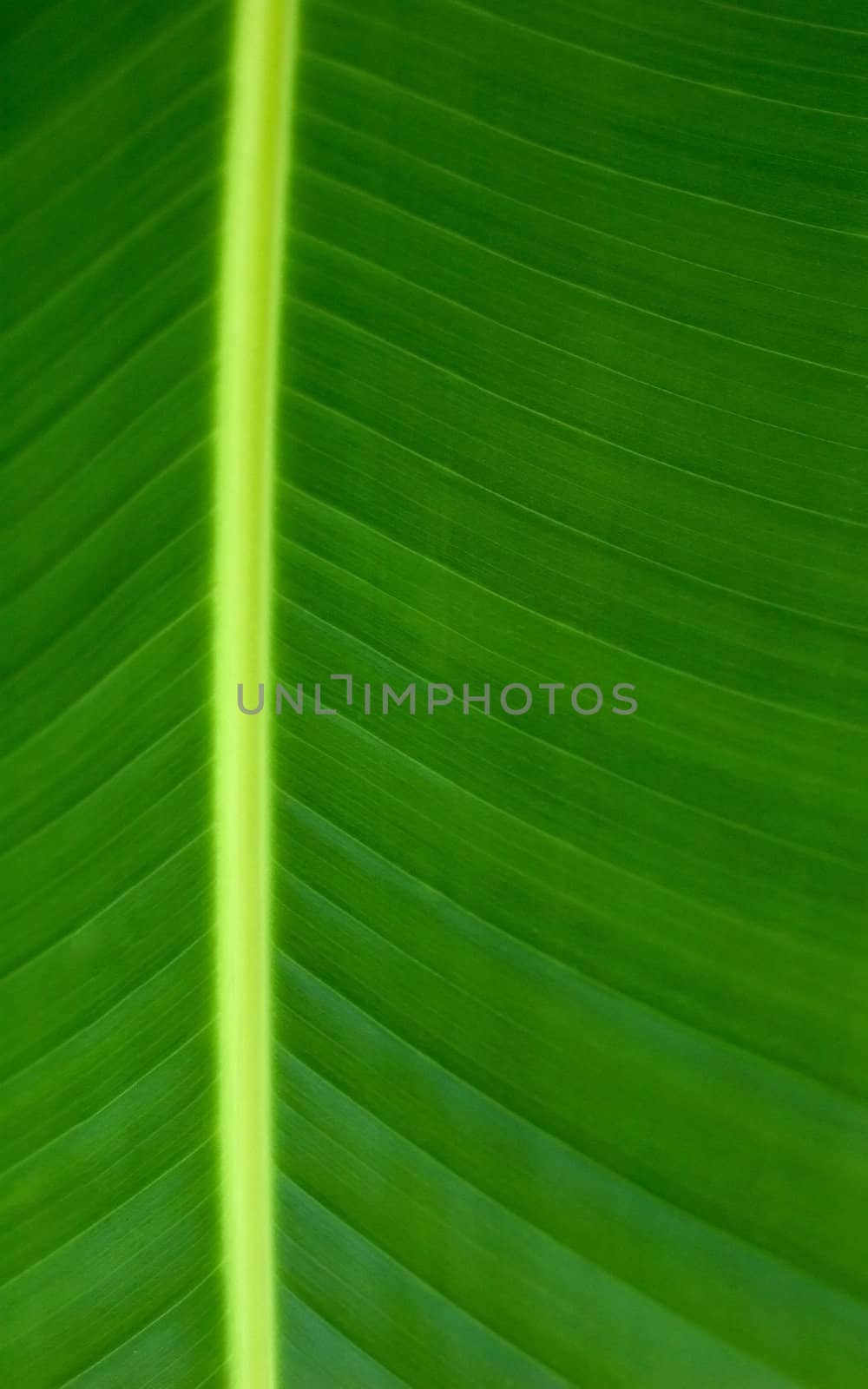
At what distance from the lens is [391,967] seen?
1.39 feet

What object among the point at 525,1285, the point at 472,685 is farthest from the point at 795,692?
the point at 525,1285

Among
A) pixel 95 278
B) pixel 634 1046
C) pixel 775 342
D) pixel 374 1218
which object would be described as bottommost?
pixel 374 1218

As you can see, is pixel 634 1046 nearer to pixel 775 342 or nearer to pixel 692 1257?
pixel 692 1257

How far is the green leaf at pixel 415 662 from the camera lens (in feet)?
1.30

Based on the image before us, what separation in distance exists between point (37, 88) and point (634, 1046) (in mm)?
460

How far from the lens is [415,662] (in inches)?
17.1

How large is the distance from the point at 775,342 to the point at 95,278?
0.28 meters

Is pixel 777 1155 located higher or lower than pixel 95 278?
lower

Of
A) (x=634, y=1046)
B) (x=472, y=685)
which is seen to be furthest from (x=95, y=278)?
(x=634, y=1046)

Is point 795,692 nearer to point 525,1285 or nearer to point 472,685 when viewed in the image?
point 472,685

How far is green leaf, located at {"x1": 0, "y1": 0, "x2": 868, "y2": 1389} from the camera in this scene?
0.40 m

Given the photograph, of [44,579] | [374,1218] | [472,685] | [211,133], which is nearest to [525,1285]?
[374,1218]

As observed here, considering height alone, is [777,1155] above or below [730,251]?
below

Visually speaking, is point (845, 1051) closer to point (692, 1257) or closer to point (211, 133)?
point (692, 1257)
